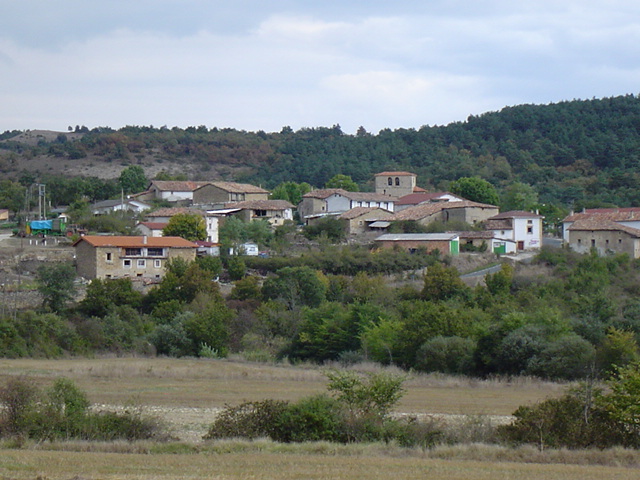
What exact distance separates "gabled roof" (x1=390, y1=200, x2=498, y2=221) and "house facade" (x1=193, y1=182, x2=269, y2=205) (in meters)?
12.9

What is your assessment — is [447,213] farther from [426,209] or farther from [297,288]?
[297,288]

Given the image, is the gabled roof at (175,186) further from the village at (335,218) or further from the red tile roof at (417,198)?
the red tile roof at (417,198)

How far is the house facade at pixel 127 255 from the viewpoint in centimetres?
4666

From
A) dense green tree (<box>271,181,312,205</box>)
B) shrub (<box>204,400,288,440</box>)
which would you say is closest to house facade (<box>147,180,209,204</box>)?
dense green tree (<box>271,181,312,205</box>)

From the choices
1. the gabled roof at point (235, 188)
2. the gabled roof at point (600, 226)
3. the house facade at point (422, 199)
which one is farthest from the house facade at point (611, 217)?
the gabled roof at point (235, 188)

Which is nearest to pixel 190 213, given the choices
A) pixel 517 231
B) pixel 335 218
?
pixel 335 218

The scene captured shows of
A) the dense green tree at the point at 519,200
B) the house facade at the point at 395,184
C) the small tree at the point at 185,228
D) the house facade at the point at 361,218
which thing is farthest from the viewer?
the house facade at the point at 395,184

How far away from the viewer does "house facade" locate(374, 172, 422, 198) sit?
74250 millimetres

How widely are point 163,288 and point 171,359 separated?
29.2ft

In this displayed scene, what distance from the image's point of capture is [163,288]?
142 feet

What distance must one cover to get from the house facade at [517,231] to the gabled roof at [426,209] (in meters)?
4.04

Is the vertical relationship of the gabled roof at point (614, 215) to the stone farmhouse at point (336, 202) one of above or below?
below

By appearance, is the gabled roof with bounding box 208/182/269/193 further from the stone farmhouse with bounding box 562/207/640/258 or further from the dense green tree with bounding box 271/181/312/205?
the stone farmhouse with bounding box 562/207/640/258

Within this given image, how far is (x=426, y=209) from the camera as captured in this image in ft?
196
